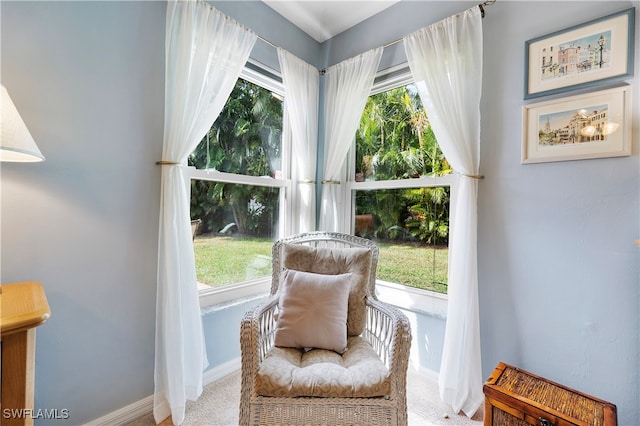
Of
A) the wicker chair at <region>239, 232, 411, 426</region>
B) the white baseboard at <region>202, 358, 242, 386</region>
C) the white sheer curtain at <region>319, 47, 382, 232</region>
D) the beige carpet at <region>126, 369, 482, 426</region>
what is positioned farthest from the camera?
the white sheer curtain at <region>319, 47, 382, 232</region>

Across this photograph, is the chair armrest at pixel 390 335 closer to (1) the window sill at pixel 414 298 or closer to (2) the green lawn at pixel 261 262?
(1) the window sill at pixel 414 298

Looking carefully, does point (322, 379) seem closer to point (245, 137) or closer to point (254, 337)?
point (254, 337)

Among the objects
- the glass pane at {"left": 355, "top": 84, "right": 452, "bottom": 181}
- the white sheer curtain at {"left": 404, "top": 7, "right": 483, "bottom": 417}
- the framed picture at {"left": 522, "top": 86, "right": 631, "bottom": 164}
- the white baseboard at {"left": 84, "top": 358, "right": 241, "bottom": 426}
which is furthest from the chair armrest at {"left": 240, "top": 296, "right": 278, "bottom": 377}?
the framed picture at {"left": 522, "top": 86, "right": 631, "bottom": 164}

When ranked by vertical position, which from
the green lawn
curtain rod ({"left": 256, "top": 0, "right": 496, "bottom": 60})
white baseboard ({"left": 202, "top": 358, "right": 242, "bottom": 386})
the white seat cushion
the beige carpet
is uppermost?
curtain rod ({"left": 256, "top": 0, "right": 496, "bottom": 60})

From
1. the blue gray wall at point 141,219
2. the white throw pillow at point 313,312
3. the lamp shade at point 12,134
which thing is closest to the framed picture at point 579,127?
the blue gray wall at point 141,219

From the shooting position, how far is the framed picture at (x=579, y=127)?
4.22 feet

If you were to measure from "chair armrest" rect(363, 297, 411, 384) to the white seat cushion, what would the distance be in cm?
6

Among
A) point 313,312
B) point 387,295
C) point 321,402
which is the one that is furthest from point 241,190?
point 321,402

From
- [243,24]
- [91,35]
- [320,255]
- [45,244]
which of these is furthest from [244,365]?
[243,24]

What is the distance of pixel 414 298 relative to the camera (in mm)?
2010

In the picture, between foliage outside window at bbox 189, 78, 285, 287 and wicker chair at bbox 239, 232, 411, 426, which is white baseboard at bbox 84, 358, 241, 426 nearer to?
foliage outside window at bbox 189, 78, 285, 287

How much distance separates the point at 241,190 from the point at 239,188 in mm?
23

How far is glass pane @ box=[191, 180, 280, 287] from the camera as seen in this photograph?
1.88 meters

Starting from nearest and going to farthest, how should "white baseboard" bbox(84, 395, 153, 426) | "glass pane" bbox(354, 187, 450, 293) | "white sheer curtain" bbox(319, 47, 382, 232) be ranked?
"white baseboard" bbox(84, 395, 153, 426), "glass pane" bbox(354, 187, 450, 293), "white sheer curtain" bbox(319, 47, 382, 232)
